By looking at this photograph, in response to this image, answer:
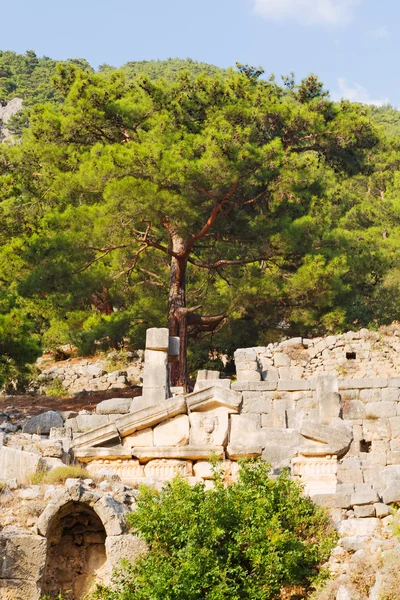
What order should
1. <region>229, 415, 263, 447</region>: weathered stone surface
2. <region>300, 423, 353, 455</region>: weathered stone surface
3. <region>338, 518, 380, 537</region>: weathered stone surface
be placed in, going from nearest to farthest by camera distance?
<region>338, 518, 380, 537</region>: weathered stone surface, <region>300, 423, 353, 455</region>: weathered stone surface, <region>229, 415, 263, 447</region>: weathered stone surface

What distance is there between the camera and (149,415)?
550 inches

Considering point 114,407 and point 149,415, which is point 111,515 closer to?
point 149,415

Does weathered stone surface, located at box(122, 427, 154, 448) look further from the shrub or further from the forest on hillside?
the forest on hillside

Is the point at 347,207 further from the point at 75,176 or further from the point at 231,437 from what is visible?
the point at 231,437

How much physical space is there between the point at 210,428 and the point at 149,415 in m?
0.81

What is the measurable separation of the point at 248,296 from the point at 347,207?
1707cm

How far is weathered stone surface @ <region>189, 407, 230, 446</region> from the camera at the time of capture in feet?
45.6

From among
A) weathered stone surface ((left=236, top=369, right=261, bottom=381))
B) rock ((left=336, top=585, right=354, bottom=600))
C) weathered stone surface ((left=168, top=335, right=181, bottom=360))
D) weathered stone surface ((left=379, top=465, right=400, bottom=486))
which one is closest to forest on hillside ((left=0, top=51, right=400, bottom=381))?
weathered stone surface ((left=236, top=369, right=261, bottom=381))

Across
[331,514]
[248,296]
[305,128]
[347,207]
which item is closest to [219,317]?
[248,296]

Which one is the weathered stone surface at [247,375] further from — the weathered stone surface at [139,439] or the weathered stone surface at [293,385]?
the weathered stone surface at [139,439]

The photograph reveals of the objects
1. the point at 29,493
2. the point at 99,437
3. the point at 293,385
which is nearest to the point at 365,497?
the point at 99,437

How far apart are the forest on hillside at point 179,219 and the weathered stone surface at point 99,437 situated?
8.45m

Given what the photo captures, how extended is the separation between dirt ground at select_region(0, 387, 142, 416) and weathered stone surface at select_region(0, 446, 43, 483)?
1026 centimetres

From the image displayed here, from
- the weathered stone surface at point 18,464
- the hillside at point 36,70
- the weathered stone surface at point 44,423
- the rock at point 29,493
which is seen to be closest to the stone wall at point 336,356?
the weathered stone surface at point 44,423
